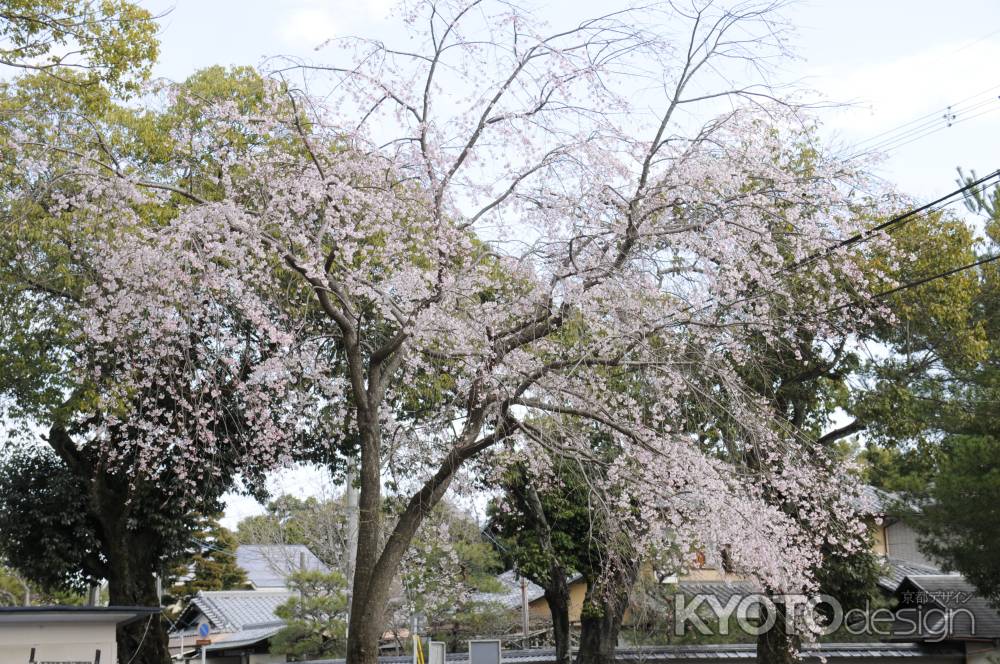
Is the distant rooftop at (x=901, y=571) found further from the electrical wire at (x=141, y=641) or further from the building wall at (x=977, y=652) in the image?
the electrical wire at (x=141, y=641)

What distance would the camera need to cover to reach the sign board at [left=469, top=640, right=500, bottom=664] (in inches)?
397

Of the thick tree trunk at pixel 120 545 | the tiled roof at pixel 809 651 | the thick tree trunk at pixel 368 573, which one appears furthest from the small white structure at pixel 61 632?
the tiled roof at pixel 809 651

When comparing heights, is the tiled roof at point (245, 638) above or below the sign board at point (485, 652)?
below

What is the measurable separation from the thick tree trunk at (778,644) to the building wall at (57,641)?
9.50m

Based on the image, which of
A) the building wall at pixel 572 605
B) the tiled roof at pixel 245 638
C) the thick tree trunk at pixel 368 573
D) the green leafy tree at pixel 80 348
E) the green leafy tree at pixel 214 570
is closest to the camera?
the thick tree trunk at pixel 368 573

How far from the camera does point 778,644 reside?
44.0ft

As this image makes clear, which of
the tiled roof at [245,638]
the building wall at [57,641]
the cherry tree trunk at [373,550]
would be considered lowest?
the tiled roof at [245,638]

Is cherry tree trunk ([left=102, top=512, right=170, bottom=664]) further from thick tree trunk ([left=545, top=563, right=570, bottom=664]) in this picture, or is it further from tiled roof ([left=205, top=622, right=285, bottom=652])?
tiled roof ([left=205, top=622, right=285, bottom=652])

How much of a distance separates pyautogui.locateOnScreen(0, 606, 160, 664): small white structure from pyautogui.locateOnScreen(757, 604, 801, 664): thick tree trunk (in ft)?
31.1

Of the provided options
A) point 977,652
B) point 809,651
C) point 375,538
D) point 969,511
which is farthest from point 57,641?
point 977,652

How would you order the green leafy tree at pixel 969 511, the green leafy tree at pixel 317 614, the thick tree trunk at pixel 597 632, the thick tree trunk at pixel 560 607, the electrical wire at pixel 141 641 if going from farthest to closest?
1. the green leafy tree at pixel 317 614
2. the thick tree trunk at pixel 560 607
3. the thick tree trunk at pixel 597 632
4. the electrical wire at pixel 141 641
5. the green leafy tree at pixel 969 511

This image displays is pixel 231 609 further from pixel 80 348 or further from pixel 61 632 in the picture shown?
pixel 61 632

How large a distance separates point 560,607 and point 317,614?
249 inches

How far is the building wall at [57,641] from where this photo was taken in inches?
267
